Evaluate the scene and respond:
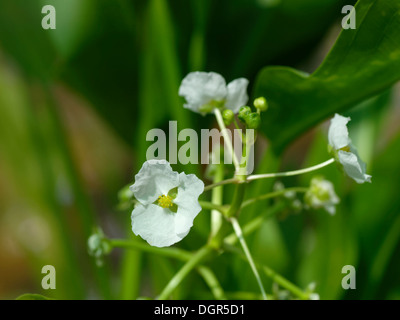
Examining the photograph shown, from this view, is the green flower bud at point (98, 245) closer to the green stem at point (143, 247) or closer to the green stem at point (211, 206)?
the green stem at point (143, 247)

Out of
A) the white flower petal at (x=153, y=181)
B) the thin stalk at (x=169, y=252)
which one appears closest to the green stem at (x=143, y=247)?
the thin stalk at (x=169, y=252)

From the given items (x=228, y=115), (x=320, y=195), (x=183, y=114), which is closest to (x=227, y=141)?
(x=228, y=115)

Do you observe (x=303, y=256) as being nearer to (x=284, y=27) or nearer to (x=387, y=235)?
(x=387, y=235)

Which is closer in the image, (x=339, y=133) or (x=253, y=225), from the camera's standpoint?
(x=339, y=133)

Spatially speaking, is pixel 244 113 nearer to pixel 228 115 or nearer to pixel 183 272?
pixel 228 115

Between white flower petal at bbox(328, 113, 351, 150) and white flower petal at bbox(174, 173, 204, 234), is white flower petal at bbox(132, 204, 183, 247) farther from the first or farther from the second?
white flower petal at bbox(328, 113, 351, 150)

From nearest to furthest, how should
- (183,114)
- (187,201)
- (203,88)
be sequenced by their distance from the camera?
(187,201), (203,88), (183,114)
